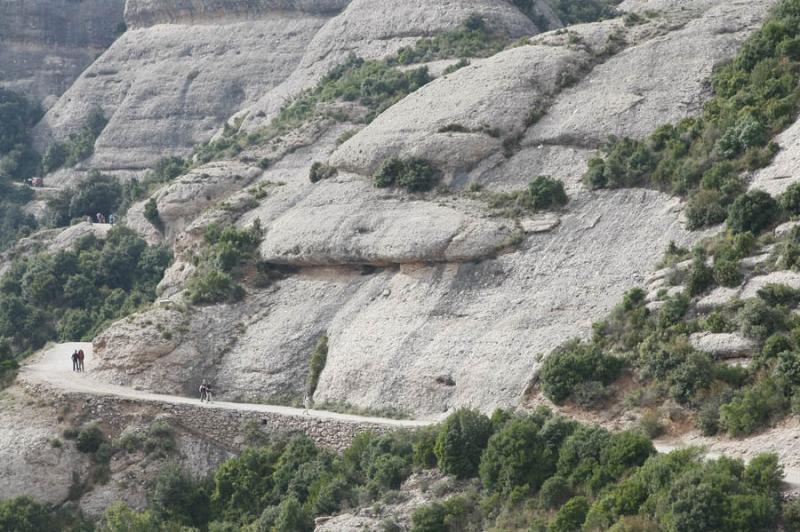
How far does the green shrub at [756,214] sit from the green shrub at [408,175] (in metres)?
13.6

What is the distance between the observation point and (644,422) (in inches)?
1591

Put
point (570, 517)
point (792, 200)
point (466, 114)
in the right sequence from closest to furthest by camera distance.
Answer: point (570, 517) → point (792, 200) → point (466, 114)

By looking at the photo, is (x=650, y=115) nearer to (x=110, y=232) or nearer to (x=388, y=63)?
(x=388, y=63)

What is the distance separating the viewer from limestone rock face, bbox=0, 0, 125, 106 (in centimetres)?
10556

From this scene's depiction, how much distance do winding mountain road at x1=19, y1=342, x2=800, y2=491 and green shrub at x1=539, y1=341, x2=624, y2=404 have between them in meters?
4.16

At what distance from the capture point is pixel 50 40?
351 feet

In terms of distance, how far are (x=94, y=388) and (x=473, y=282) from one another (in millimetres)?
13372

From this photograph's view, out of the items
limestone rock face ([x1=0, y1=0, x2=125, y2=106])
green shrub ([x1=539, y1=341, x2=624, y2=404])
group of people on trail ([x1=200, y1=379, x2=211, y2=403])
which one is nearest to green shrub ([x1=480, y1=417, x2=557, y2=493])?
green shrub ([x1=539, y1=341, x2=624, y2=404])

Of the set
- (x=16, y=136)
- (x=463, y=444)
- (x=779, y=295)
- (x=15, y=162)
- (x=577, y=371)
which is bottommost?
(x=15, y=162)

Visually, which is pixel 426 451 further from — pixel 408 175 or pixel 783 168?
pixel 408 175

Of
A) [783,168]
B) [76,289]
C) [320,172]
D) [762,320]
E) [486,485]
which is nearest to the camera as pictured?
[762,320]

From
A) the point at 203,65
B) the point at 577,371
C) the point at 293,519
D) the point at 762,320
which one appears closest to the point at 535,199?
the point at 577,371

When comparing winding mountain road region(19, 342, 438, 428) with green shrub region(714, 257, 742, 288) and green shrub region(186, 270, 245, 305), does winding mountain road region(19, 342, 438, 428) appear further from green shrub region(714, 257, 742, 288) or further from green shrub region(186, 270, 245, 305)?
green shrub region(714, 257, 742, 288)

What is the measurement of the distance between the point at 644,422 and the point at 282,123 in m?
36.3
